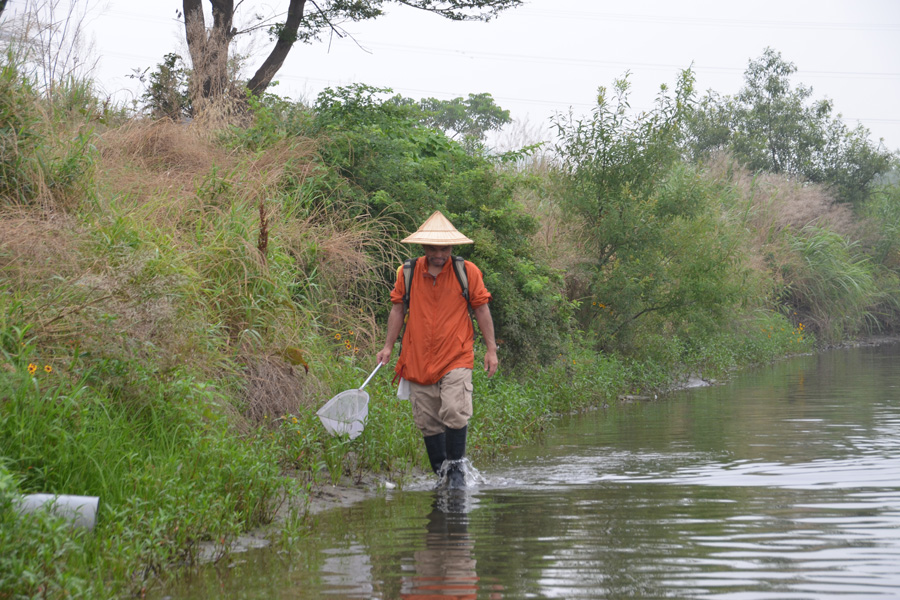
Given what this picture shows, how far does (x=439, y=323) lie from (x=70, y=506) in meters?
3.09

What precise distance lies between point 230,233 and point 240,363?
4.53 ft

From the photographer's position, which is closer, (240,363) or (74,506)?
(74,506)

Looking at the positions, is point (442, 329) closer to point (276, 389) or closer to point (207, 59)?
point (276, 389)

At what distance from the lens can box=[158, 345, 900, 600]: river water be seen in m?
5.03

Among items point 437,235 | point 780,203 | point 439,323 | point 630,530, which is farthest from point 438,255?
point 780,203

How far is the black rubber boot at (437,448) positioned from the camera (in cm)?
791

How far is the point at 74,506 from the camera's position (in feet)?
17.4

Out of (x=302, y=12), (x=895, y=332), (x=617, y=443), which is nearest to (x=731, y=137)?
(x=895, y=332)

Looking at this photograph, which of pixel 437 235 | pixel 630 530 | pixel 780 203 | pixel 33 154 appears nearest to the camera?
pixel 630 530

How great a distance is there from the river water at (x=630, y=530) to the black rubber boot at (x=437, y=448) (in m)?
0.26

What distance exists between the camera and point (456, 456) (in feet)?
25.8

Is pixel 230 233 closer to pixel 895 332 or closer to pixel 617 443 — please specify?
pixel 617 443

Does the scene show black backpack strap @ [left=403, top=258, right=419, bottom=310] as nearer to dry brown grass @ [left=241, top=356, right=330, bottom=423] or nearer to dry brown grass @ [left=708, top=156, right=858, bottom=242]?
dry brown grass @ [left=241, top=356, right=330, bottom=423]

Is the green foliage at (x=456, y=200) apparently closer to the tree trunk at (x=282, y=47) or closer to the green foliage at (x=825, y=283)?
the tree trunk at (x=282, y=47)
